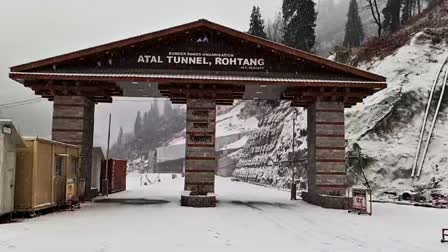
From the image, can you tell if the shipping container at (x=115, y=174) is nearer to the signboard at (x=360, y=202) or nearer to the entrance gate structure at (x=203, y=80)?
the entrance gate structure at (x=203, y=80)

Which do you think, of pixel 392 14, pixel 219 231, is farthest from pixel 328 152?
pixel 392 14

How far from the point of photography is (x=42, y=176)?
637 inches

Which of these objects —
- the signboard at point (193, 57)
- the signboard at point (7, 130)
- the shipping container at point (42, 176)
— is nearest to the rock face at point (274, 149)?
the signboard at point (193, 57)

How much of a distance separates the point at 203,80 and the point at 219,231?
9.49 m

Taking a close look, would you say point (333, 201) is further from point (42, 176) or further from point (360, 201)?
point (42, 176)

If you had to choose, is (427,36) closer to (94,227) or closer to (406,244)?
(406,244)

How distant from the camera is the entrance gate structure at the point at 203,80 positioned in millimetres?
21391

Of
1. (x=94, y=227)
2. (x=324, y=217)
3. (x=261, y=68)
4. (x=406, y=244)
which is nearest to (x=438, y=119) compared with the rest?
(x=261, y=68)

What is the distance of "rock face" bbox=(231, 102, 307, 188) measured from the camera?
146ft

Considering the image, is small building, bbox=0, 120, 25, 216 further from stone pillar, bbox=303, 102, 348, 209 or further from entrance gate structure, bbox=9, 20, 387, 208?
stone pillar, bbox=303, 102, 348, 209

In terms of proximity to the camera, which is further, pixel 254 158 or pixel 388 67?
pixel 254 158

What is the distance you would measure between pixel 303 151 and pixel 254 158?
1849 centimetres

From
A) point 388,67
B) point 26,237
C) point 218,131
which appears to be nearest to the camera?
point 26,237

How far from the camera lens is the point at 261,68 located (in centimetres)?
2252
